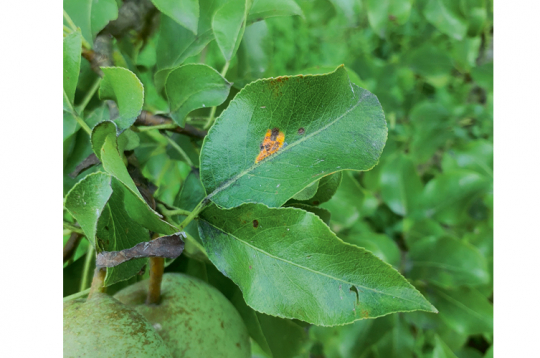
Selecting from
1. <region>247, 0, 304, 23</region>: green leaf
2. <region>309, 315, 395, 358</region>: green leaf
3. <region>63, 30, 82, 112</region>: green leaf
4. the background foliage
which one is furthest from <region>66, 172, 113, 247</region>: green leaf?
<region>309, 315, 395, 358</region>: green leaf

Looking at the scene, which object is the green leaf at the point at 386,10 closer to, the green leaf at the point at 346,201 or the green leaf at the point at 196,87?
the green leaf at the point at 346,201

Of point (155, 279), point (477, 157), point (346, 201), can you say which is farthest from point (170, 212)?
point (477, 157)

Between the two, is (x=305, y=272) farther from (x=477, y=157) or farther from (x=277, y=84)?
(x=477, y=157)

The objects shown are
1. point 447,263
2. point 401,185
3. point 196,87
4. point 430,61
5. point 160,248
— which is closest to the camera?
point 160,248

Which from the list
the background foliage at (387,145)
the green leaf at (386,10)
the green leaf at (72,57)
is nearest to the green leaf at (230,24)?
the background foliage at (387,145)

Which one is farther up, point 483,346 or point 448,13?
point 448,13

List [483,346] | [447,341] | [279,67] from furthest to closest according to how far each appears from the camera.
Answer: [279,67]
[483,346]
[447,341]
